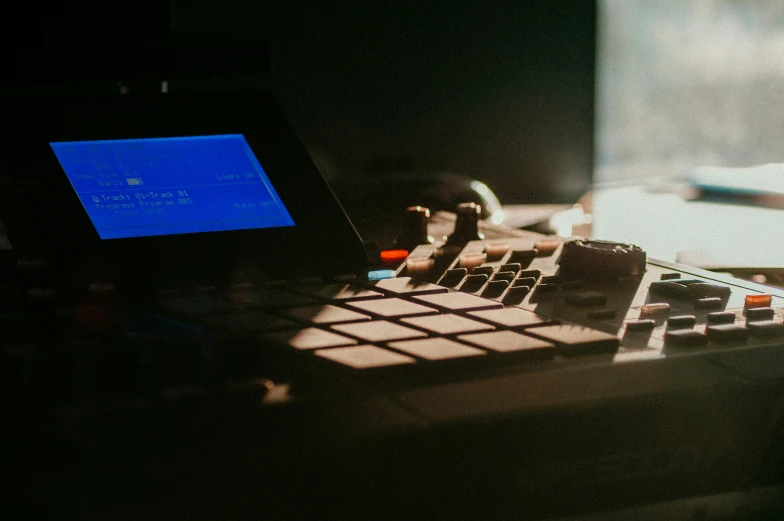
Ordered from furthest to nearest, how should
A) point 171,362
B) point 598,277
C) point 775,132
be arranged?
point 775,132 < point 598,277 < point 171,362

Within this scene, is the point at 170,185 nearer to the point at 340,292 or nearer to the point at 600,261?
the point at 340,292

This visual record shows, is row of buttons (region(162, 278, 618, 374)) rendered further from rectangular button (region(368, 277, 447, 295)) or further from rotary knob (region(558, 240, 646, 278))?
rotary knob (region(558, 240, 646, 278))

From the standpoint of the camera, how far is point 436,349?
0.46 meters

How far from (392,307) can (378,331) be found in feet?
0.19

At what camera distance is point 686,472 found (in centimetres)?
51

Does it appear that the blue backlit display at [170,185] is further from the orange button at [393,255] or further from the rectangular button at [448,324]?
the rectangular button at [448,324]

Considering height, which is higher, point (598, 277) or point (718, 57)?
point (718, 57)

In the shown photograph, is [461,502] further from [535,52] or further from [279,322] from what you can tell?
[535,52]

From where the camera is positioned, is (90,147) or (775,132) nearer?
(90,147)

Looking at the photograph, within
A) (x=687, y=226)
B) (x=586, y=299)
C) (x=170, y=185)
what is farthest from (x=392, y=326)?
(x=687, y=226)

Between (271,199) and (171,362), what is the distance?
303 millimetres

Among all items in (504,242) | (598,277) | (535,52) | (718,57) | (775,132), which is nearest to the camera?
(598,277)

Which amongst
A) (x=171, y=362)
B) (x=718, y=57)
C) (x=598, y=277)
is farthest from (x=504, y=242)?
(x=718, y=57)

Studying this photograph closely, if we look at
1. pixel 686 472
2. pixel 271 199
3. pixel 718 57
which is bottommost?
pixel 686 472
